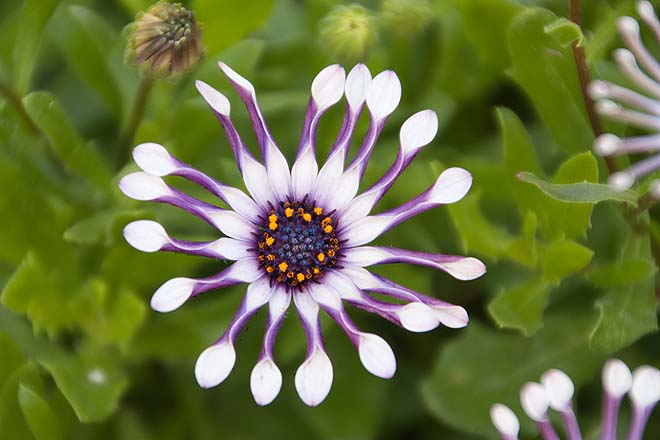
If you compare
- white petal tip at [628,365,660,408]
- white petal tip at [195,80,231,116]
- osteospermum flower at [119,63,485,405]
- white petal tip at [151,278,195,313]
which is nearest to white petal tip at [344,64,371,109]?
osteospermum flower at [119,63,485,405]

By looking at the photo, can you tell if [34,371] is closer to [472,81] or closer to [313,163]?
[313,163]

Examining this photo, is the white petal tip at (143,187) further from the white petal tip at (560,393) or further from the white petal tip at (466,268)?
the white petal tip at (560,393)

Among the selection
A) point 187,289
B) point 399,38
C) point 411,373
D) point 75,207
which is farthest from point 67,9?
point 411,373

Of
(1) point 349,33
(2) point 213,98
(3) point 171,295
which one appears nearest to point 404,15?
(1) point 349,33

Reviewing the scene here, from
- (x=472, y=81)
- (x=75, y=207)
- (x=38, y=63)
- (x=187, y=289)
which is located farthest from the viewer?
(x=38, y=63)

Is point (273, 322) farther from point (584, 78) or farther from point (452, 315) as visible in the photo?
point (584, 78)

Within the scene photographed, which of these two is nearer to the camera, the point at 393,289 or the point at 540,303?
the point at 393,289

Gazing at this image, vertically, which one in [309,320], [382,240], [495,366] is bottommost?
[495,366]
